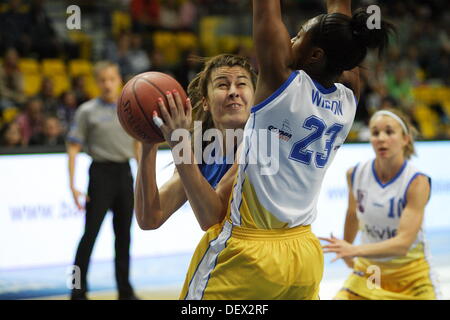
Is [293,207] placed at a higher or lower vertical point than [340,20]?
lower

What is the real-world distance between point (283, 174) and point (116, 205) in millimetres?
3554

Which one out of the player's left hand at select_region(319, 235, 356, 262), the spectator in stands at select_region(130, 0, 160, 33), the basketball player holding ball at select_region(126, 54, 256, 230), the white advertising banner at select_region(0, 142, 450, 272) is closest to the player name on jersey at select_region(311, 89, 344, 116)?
the basketball player holding ball at select_region(126, 54, 256, 230)

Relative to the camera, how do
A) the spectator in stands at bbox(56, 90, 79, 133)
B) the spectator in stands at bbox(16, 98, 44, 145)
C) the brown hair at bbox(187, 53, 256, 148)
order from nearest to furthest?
the brown hair at bbox(187, 53, 256, 148) < the spectator in stands at bbox(16, 98, 44, 145) < the spectator in stands at bbox(56, 90, 79, 133)

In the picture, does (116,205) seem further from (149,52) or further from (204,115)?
(149,52)

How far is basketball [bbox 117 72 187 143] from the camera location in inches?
98.3

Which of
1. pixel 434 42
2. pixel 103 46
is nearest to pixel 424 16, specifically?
pixel 434 42

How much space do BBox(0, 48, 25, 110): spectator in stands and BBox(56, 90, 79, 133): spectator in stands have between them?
54cm

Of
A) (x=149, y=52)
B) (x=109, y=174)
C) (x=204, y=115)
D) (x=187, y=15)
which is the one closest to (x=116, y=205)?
(x=109, y=174)

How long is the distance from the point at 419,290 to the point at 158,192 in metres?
2.10

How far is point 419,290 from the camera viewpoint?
13.3 feet

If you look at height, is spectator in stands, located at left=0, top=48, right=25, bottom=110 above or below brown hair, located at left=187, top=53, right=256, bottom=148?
above

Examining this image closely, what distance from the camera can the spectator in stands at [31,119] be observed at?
770 cm

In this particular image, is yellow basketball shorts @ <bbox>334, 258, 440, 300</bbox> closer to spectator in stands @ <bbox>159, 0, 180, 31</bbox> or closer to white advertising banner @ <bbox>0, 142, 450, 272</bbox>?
white advertising banner @ <bbox>0, 142, 450, 272</bbox>
